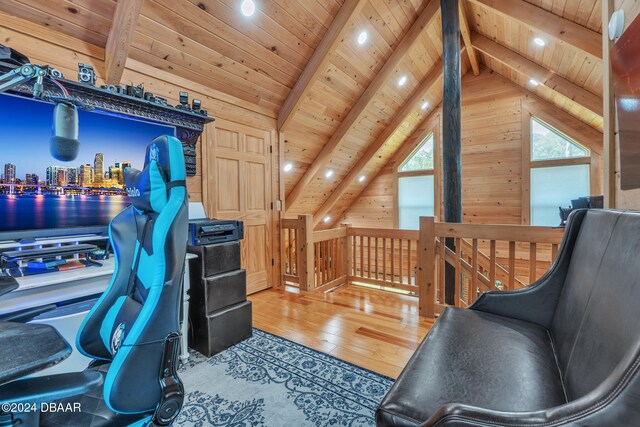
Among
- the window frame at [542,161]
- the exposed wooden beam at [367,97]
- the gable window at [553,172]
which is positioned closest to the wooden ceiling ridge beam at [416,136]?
the exposed wooden beam at [367,97]

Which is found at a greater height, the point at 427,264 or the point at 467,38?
the point at 467,38

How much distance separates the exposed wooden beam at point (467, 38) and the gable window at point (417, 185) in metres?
1.32

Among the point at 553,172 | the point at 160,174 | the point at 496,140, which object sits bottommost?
the point at 160,174

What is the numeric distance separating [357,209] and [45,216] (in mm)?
5601

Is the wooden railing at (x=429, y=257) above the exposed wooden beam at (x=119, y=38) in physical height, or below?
below

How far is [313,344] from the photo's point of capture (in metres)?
2.33

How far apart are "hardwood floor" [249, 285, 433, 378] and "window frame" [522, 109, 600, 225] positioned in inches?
124

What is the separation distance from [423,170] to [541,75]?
241 cm

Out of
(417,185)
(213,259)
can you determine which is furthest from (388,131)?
(213,259)

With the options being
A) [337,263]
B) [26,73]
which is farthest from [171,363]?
[337,263]

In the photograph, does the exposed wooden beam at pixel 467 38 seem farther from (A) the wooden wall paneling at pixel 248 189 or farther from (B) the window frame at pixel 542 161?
(A) the wooden wall paneling at pixel 248 189

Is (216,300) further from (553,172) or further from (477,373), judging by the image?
(553,172)

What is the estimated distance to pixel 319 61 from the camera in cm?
331

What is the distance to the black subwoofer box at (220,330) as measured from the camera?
7.05 feet
